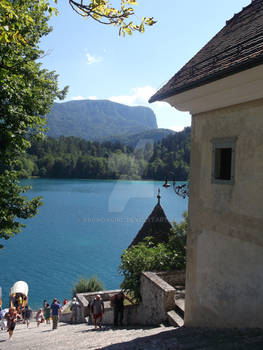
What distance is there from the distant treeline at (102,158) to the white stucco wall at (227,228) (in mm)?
58962

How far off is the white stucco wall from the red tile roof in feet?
2.14

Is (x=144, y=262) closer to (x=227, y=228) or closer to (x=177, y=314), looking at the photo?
(x=177, y=314)

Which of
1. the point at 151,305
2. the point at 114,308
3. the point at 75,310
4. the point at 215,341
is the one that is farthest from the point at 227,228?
the point at 75,310

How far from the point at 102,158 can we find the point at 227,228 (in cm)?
8953

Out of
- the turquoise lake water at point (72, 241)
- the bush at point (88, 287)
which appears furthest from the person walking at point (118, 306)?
the bush at point (88, 287)

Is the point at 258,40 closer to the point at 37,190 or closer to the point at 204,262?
the point at 204,262

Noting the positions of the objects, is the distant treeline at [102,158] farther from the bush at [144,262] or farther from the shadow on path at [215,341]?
the shadow on path at [215,341]

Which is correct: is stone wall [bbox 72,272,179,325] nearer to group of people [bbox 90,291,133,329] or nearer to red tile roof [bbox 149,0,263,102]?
group of people [bbox 90,291,133,329]

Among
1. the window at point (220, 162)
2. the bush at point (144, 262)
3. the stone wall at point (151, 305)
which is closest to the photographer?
the window at point (220, 162)

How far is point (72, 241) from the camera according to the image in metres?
36.3

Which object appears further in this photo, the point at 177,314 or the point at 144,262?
the point at 144,262

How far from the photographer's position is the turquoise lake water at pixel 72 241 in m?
25.3

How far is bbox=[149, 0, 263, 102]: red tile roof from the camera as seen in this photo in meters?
3.57

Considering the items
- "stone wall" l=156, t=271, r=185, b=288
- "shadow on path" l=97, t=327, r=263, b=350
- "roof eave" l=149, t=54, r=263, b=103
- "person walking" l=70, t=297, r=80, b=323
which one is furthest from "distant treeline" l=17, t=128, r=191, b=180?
"shadow on path" l=97, t=327, r=263, b=350
